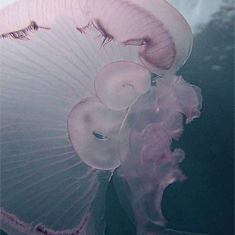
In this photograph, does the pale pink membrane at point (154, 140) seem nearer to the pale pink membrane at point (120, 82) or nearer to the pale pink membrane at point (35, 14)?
the pale pink membrane at point (120, 82)

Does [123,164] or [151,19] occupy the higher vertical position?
[151,19]

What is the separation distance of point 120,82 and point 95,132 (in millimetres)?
585

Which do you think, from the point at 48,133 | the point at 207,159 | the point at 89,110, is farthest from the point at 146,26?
the point at 207,159

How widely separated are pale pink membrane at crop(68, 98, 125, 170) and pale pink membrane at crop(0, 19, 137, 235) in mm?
106

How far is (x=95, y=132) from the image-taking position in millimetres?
3107

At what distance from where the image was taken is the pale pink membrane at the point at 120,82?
2.79 metres

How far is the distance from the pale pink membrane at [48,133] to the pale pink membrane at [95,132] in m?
0.11

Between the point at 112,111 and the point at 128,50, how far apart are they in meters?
0.61

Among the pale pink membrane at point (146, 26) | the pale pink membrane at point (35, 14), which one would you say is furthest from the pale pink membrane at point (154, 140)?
the pale pink membrane at point (35, 14)

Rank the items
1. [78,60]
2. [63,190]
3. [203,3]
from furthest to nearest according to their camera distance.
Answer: [203,3], [63,190], [78,60]

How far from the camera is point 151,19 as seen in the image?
2.42 meters

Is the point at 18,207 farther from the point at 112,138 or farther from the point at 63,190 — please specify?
the point at 112,138

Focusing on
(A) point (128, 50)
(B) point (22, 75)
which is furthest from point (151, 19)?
(B) point (22, 75)

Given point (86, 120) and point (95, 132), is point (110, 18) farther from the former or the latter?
point (95, 132)
